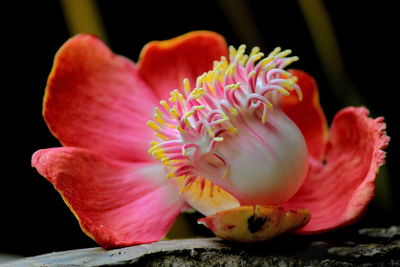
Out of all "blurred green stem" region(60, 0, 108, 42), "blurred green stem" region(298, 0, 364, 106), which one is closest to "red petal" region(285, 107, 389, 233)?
"blurred green stem" region(298, 0, 364, 106)

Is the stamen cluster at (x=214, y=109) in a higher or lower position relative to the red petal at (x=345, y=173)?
higher

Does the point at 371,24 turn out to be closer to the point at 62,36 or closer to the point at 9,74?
the point at 62,36

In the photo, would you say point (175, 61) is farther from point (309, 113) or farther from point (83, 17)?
point (83, 17)

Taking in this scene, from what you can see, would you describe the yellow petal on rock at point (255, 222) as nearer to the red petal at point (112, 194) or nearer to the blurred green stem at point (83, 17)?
the red petal at point (112, 194)

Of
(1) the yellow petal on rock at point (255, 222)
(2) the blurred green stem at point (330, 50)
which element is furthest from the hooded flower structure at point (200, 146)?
(2) the blurred green stem at point (330, 50)

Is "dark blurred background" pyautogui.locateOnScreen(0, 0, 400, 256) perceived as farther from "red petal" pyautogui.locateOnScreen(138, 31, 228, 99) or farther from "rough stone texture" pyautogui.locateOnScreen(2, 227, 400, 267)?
"rough stone texture" pyautogui.locateOnScreen(2, 227, 400, 267)

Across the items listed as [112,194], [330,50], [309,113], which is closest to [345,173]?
[309,113]
